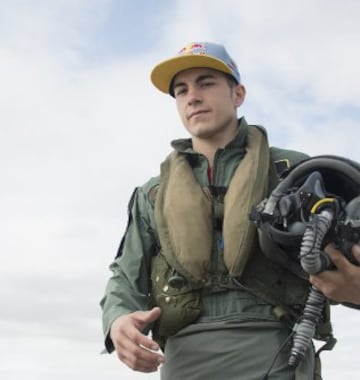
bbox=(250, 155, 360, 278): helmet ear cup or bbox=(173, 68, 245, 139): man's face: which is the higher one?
bbox=(173, 68, 245, 139): man's face

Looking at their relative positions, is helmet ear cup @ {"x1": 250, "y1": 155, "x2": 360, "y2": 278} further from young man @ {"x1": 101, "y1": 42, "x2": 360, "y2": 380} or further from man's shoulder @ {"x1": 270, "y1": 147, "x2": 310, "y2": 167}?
man's shoulder @ {"x1": 270, "y1": 147, "x2": 310, "y2": 167}

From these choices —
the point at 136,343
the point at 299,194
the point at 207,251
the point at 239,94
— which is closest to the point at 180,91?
the point at 239,94

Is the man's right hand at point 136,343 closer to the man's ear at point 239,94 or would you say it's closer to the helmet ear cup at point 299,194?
the helmet ear cup at point 299,194

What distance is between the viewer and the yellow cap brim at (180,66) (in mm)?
4965

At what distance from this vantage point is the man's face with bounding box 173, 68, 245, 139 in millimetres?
4902

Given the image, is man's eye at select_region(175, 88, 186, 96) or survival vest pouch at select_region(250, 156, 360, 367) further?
man's eye at select_region(175, 88, 186, 96)

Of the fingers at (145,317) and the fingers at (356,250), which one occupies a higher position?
the fingers at (356,250)

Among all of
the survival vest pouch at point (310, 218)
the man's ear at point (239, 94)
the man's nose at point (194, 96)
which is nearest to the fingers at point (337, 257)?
the survival vest pouch at point (310, 218)

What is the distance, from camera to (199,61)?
498cm

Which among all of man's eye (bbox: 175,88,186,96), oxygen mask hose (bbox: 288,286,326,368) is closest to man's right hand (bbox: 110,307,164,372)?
oxygen mask hose (bbox: 288,286,326,368)

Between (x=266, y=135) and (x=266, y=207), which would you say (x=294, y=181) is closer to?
(x=266, y=207)

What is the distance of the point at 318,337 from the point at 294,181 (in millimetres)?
1111

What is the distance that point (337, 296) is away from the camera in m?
3.83

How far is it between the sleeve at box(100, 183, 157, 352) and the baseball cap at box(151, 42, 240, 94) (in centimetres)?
87
